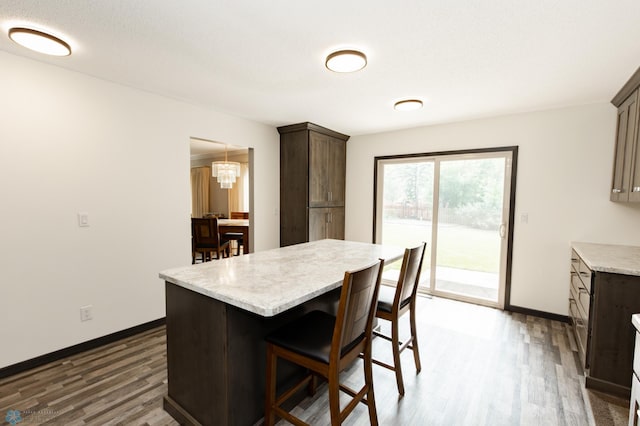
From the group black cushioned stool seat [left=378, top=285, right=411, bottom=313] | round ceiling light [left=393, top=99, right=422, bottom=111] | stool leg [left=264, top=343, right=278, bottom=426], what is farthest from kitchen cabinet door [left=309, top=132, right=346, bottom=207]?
stool leg [left=264, top=343, right=278, bottom=426]

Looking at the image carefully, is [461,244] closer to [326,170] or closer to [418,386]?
[326,170]

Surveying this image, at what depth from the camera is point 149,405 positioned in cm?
193

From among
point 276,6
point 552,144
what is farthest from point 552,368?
point 276,6

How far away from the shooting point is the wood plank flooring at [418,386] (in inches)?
72.8

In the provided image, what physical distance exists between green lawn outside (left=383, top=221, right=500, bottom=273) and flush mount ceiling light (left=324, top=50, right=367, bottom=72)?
270 centimetres

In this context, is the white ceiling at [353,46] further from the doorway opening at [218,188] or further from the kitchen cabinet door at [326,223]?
the doorway opening at [218,188]

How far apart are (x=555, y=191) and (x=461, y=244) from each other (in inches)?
47.4

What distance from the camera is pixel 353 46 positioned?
2.03 m

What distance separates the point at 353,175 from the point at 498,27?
10.6 ft

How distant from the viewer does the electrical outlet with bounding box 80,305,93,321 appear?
8.55ft

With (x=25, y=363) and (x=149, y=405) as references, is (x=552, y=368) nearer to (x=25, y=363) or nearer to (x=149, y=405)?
(x=149, y=405)

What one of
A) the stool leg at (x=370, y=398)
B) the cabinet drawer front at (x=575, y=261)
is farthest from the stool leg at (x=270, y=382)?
the cabinet drawer front at (x=575, y=261)

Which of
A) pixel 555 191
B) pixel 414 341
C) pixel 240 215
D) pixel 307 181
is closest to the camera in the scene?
pixel 414 341

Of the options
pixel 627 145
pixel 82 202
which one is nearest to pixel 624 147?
pixel 627 145
